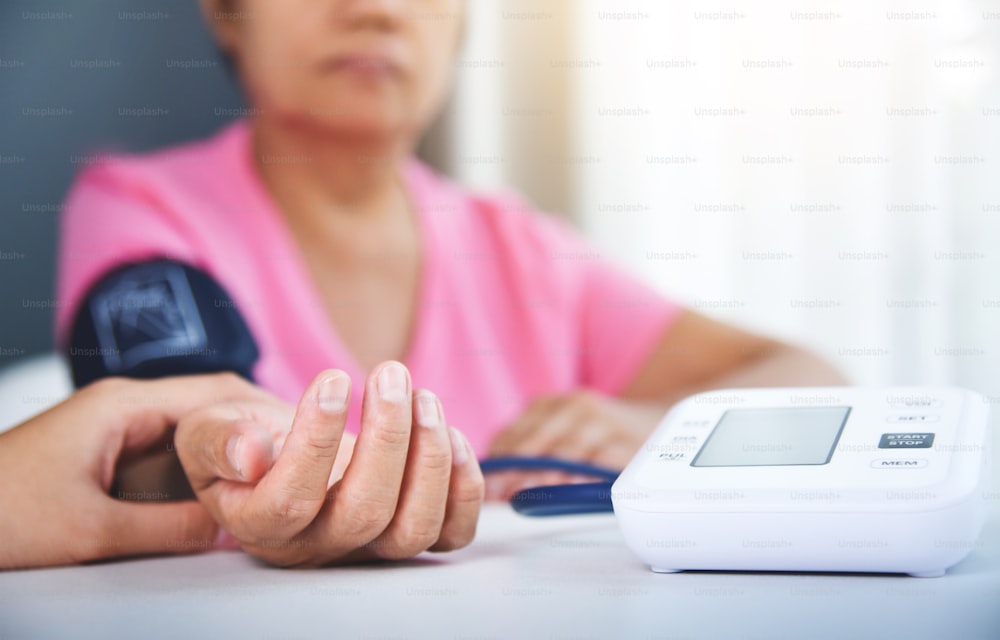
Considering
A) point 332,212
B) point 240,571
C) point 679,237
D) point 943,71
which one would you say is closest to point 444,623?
point 240,571

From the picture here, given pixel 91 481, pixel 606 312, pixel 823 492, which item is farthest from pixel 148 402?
pixel 606 312

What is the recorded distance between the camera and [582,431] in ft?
3.24

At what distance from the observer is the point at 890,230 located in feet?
4.23

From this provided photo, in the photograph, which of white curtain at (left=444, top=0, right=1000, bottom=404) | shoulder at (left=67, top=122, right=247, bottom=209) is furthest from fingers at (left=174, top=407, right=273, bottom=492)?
white curtain at (left=444, top=0, right=1000, bottom=404)

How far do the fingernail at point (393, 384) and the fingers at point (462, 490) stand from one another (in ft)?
0.19

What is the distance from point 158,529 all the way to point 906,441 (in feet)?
1.37

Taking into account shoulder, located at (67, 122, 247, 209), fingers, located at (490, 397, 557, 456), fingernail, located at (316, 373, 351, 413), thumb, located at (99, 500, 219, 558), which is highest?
shoulder, located at (67, 122, 247, 209)

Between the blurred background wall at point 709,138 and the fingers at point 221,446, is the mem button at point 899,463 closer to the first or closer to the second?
the fingers at point 221,446

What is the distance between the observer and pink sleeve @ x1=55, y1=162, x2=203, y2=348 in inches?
39.1

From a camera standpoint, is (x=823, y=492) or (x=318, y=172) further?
(x=318, y=172)

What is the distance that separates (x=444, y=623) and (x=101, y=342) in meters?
0.61

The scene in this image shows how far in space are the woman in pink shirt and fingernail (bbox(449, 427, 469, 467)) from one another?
555 millimetres

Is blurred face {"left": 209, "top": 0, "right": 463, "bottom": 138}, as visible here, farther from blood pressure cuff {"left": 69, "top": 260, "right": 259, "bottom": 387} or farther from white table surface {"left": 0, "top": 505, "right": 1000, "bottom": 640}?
→ white table surface {"left": 0, "top": 505, "right": 1000, "bottom": 640}

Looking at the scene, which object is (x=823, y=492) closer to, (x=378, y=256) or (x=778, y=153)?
(x=378, y=256)
